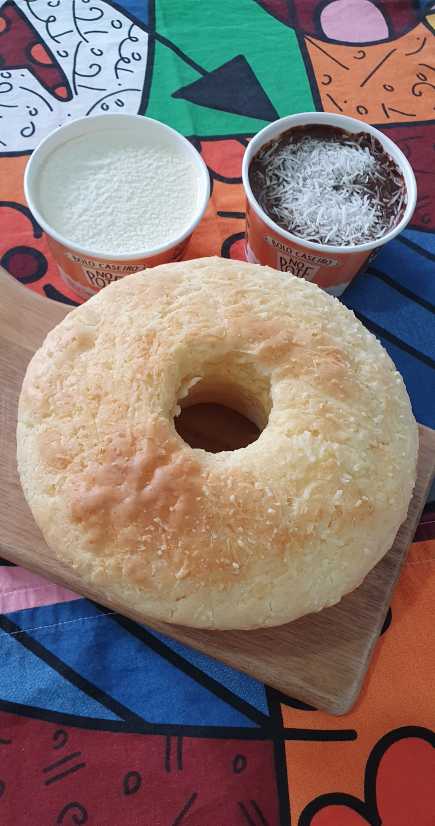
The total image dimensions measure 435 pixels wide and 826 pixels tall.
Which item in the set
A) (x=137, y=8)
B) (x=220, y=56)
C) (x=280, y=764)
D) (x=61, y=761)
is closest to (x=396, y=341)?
(x=280, y=764)

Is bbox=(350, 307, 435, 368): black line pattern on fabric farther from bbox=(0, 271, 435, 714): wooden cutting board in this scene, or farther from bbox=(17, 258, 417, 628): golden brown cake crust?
bbox=(17, 258, 417, 628): golden brown cake crust

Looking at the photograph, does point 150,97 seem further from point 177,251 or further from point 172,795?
point 172,795

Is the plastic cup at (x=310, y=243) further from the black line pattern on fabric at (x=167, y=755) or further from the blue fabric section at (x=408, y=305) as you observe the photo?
the black line pattern on fabric at (x=167, y=755)

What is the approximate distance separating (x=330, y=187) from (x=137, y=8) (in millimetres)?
1209

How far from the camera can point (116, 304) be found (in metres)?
1.32

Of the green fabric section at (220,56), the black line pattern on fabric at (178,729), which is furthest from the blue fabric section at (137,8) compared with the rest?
the black line pattern on fabric at (178,729)

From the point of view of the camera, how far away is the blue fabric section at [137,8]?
229 centimetres

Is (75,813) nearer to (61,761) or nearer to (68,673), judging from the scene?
(61,761)

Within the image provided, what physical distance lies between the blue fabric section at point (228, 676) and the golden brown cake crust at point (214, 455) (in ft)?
0.97

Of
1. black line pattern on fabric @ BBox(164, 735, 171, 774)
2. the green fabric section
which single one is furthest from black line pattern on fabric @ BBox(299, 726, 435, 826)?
the green fabric section

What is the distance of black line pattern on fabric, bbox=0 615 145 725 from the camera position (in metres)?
1.39

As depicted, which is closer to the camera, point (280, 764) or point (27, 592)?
point (280, 764)

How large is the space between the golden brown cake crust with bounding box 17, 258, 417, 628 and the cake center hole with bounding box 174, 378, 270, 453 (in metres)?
0.08

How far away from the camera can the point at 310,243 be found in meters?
1.59
